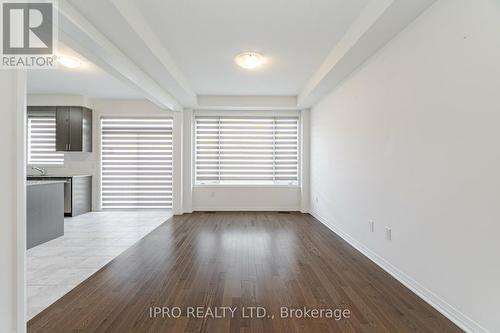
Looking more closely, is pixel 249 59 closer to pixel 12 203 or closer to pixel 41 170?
pixel 12 203

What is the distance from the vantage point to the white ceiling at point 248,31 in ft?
8.86

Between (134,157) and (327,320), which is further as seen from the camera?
(134,157)

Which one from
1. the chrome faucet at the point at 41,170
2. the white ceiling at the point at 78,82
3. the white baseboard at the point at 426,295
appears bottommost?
the white baseboard at the point at 426,295

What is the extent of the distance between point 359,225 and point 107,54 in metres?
3.96

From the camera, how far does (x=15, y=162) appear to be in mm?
→ 1666

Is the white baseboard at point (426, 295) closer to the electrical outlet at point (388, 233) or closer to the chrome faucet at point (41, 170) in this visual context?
the electrical outlet at point (388, 233)

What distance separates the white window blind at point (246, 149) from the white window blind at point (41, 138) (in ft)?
11.7

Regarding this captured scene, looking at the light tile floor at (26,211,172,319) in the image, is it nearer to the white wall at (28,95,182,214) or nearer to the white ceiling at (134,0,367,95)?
the white wall at (28,95,182,214)

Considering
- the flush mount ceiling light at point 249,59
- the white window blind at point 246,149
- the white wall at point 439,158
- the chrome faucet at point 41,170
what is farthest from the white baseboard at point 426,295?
the chrome faucet at point 41,170

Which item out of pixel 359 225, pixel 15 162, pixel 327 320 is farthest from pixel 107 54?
pixel 359 225

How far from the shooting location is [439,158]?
2203mm

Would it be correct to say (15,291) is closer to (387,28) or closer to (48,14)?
(48,14)

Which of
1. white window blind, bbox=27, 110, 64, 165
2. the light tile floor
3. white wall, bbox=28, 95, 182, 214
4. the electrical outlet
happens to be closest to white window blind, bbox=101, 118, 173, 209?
white wall, bbox=28, 95, 182, 214
